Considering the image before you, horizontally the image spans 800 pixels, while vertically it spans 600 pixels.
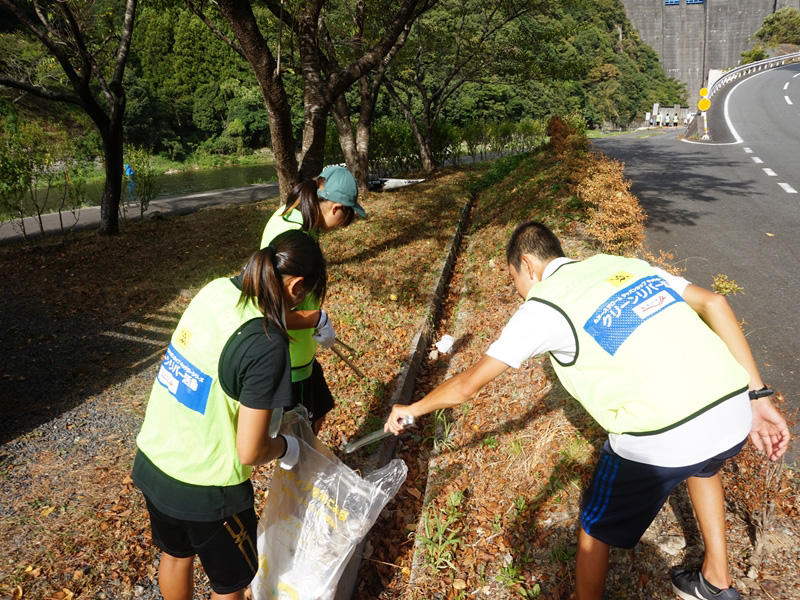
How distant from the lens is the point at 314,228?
3.25m

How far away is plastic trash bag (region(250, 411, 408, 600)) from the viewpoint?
7.18 ft

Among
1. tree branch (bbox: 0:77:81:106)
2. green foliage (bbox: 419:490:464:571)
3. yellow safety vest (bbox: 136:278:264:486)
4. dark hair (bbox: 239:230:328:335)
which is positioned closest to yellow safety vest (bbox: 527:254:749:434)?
dark hair (bbox: 239:230:328:335)

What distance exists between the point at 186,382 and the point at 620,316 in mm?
1519

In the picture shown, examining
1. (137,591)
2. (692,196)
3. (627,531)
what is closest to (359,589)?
(137,591)

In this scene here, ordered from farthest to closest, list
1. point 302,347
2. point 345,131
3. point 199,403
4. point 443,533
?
1. point 345,131
2. point 443,533
3. point 302,347
4. point 199,403

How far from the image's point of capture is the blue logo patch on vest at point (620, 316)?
5.43 feet

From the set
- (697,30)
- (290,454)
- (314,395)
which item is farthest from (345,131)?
(697,30)

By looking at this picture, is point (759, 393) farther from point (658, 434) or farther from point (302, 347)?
point (302, 347)

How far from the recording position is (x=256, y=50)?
612 centimetres

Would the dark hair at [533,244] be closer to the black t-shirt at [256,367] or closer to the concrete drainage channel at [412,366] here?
the black t-shirt at [256,367]

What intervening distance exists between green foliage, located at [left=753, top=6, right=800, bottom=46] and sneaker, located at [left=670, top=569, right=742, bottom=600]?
3838 inches

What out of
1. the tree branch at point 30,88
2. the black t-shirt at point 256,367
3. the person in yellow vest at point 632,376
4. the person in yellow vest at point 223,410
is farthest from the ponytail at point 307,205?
the tree branch at point 30,88

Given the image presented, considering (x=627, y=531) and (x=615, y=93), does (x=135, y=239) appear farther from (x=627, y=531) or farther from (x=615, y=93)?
(x=615, y=93)

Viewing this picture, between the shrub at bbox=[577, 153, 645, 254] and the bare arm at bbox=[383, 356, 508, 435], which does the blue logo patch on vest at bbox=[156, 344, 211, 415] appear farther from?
the shrub at bbox=[577, 153, 645, 254]
